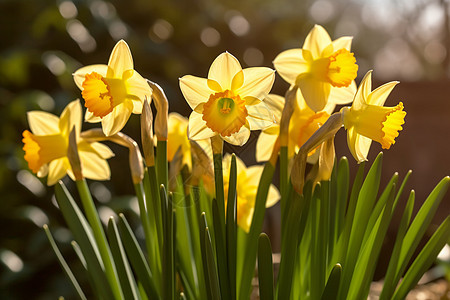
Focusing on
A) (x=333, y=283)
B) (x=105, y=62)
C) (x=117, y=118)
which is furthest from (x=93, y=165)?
(x=105, y=62)

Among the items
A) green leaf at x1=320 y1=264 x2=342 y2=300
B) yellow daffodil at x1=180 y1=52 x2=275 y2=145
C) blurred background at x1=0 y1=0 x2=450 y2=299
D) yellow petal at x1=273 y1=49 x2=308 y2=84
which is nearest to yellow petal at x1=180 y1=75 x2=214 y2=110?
yellow daffodil at x1=180 y1=52 x2=275 y2=145

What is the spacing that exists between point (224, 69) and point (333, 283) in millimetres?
231

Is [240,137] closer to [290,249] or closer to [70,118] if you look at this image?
[290,249]

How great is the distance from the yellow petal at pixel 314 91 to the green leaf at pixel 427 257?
7.1 inches

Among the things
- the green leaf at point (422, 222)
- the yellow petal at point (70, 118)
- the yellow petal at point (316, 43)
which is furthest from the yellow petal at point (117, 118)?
the green leaf at point (422, 222)

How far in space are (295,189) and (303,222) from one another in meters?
0.04

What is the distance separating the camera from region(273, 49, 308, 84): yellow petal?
535mm

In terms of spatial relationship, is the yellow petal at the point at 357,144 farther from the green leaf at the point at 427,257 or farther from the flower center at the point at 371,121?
the green leaf at the point at 427,257

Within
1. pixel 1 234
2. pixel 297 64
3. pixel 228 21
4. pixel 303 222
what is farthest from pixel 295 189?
pixel 228 21

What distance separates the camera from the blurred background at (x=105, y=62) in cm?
163

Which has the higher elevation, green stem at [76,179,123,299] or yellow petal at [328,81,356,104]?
yellow petal at [328,81,356,104]

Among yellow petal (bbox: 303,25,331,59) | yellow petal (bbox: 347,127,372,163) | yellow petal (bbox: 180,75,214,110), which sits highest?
yellow petal (bbox: 303,25,331,59)

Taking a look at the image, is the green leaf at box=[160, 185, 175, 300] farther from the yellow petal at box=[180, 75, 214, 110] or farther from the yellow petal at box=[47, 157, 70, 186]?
the yellow petal at box=[47, 157, 70, 186]

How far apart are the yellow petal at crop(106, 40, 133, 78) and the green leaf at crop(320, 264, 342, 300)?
29cm
